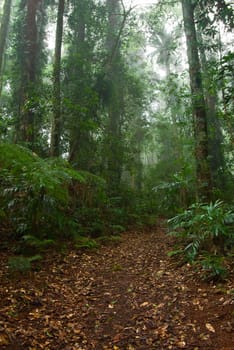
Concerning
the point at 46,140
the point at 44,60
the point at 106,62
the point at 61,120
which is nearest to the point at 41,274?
the point at 61,120

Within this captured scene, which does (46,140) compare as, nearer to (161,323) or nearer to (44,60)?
(44,60)

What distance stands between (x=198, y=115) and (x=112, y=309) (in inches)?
191

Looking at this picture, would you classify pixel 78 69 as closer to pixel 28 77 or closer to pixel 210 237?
pixel 28 77

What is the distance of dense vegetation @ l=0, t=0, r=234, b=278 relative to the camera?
20.0ft

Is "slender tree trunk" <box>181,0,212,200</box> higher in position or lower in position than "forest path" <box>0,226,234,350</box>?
higher

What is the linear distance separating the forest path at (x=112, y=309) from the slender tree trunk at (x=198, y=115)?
2067 millimetres

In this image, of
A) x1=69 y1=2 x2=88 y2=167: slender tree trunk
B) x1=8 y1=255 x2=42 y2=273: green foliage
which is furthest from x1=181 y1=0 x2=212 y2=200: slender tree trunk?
x1=69 y1=2 x2=88 y2=167: slender tree trunk

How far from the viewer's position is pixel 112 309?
4410 millimetres

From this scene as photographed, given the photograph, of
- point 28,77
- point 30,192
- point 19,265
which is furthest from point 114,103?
point 19,265

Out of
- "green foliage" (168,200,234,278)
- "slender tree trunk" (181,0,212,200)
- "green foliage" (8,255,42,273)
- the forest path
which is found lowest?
the forest path

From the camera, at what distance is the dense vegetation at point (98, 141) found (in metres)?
6.10

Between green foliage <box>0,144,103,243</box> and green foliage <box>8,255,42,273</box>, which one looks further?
green foliage <box>0,144,103,243</box>

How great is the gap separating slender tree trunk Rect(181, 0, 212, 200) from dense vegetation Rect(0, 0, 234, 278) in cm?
2

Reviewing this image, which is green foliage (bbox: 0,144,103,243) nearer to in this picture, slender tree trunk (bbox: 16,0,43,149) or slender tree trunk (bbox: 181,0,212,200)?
slender tree trunk (bbox: 181,0,212,200)
